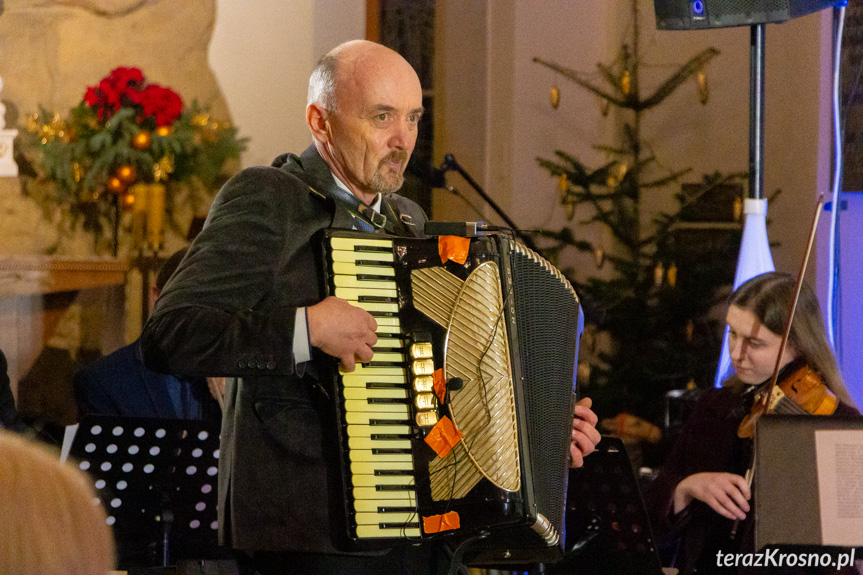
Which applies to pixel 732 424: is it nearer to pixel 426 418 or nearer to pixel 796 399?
pixel 796 399

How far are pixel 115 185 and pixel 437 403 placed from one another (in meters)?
3.38

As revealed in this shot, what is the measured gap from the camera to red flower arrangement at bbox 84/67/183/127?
4.54m

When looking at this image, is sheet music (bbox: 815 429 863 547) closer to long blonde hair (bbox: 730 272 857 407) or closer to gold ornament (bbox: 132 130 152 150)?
long blonde hair (bbox: 730 272 857 407)

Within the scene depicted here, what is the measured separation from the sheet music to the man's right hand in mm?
1268

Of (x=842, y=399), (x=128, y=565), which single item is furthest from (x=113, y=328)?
(x=842, y=399)

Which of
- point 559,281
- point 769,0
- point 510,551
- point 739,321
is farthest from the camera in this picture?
point 769,0

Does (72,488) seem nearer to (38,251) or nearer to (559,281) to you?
(559,281)

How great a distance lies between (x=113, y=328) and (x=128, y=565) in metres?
2.25

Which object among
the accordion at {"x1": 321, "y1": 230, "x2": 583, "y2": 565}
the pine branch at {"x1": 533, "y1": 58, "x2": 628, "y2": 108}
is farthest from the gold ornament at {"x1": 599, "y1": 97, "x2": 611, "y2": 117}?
the accordion at {"x1": 321, "y1": 230, "x2": 583, "y2": 565}

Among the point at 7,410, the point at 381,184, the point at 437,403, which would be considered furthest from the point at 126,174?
the point at 437,403

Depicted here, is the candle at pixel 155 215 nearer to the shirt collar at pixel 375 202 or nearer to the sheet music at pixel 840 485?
the shirt collar at pixel 375 202

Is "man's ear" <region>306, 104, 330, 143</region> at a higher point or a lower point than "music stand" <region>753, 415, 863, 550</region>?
higher

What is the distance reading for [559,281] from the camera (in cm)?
183

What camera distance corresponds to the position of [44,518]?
0.79 metres
